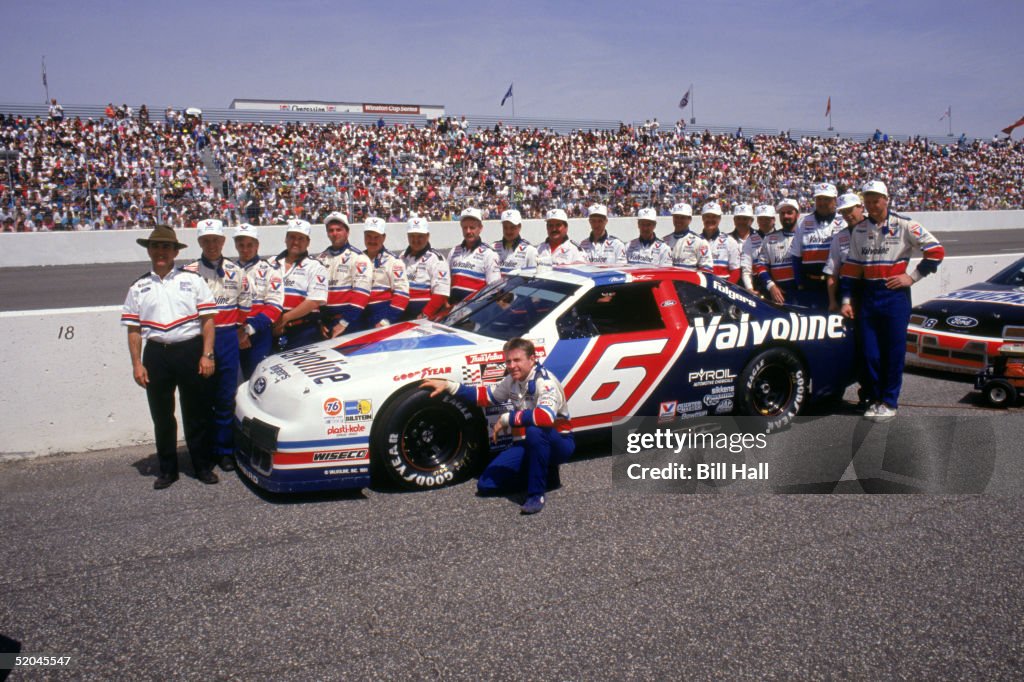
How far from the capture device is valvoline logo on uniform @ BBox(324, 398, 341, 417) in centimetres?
476

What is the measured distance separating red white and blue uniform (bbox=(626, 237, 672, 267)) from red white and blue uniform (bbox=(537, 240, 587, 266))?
59cm

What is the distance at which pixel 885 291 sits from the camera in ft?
22.1

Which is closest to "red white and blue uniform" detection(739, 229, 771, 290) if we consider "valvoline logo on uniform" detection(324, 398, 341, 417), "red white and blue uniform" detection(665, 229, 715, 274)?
"red white and blue uniform" detection(665, 229, 715, 274)

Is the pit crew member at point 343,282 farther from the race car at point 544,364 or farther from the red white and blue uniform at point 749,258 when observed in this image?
the red white and blue uniform at point 749,258

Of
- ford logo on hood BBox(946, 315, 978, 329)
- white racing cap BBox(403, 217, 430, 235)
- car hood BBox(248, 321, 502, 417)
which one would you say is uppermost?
white racing cap BBox(403, 217, 430, 235)

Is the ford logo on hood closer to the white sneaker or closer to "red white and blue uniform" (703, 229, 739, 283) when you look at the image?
the white sneaker

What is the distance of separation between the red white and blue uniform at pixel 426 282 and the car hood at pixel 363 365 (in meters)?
1.36

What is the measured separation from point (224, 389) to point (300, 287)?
109 centimetres

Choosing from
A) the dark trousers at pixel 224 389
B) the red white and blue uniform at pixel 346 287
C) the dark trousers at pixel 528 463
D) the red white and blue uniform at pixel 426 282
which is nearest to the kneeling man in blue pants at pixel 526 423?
the dark trousers at pixel 528 463

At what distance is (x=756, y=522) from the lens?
455 cm

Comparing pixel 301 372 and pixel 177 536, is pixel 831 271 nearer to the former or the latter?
pixel 301 372

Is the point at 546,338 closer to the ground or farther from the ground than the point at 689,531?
farther from the ground

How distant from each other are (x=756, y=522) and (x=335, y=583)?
2336 millimetres

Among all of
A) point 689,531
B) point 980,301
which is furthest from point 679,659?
point 980,301
